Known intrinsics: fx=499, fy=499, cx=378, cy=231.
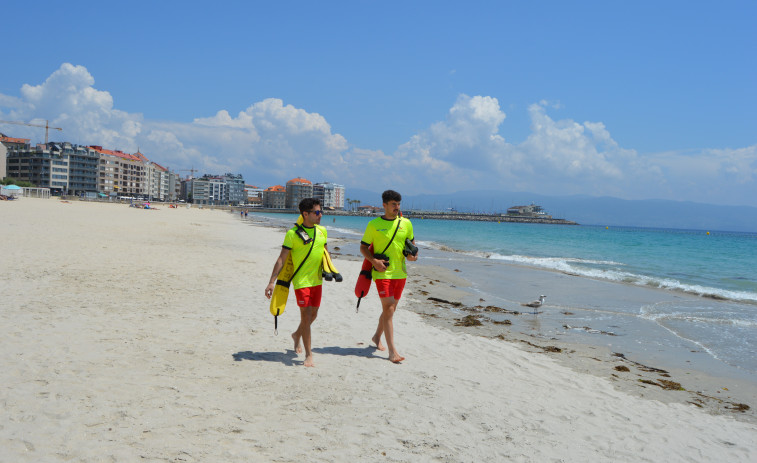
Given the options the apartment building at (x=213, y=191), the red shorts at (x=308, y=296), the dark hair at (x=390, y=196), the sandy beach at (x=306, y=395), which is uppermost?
the apartment building at (x=213, y=191)

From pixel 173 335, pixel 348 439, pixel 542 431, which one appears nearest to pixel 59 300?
pixel 173 335

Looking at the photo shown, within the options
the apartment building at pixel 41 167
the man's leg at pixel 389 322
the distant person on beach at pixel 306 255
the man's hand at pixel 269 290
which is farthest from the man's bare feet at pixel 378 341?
the apartment building at pixel 41 167

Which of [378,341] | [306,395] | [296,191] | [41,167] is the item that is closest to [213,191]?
[296,191]

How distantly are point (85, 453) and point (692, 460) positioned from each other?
14.6 ft

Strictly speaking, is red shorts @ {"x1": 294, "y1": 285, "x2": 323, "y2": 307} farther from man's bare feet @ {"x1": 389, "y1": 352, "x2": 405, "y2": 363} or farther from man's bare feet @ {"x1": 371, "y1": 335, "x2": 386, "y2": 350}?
man's bare feet @ {"x1": 371, "y1": 335, "x2": 386, "y2": 350}

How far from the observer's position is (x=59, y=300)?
25.1ft

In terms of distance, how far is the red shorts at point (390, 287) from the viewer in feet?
18.5

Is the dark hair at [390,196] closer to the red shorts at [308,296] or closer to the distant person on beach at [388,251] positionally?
the distant person on beach at [388,251]

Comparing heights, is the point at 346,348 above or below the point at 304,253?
below

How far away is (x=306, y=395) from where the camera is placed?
4.53 meters

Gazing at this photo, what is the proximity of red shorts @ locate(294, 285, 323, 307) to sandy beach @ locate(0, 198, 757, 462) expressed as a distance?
0.70m

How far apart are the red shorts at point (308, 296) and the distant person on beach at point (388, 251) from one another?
703 millimetres

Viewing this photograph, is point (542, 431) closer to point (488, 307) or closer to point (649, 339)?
point (649, 339)

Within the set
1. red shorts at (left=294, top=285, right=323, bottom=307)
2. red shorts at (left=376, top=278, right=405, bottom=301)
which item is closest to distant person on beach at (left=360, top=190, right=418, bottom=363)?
red shorts at (left=376, top=278, right=405, bottom=301)
